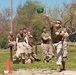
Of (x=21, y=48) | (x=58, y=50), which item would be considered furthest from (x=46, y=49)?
(x=58, y=50)

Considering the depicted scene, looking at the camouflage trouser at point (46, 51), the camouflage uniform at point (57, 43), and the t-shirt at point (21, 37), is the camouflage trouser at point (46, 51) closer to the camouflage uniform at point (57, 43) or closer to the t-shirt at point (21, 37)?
the t-shirt at point (21, 37)

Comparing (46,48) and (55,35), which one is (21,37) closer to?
(46,48)

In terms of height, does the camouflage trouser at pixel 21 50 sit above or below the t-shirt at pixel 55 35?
below

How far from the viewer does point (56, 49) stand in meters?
11.7

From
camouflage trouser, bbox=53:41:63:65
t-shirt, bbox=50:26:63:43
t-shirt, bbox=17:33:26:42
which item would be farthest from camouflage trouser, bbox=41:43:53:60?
t-shirt, bbox=50:26:63:43

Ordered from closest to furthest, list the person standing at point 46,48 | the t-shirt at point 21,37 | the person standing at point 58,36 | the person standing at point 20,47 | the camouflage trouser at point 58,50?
the person standing at point 58,36
the camouflage trouser at point 58,50
the t-shirt at point 21,37
the person standing at point 20,47
the person standing at point 46,48

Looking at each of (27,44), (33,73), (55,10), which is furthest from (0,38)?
(33,73)

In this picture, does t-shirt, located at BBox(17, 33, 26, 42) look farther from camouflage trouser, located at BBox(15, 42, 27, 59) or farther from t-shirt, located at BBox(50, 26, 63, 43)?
t-shirt, located at BBox(50, 26, 63, 43)

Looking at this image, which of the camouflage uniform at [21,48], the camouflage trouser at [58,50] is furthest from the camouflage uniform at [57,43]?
the camouflage uniform at [21,48]

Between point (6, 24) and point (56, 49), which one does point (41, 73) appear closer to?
point (56, 49)

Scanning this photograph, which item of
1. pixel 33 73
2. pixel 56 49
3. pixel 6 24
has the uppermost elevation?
pixel 6 24

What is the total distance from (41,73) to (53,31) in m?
1.55

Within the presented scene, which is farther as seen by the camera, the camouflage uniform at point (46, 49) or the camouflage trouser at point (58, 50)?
the camouflage uniform at point (46, 49)

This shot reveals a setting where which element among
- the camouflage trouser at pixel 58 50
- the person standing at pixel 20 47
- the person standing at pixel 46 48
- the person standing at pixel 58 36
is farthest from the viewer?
the person standing at pixel 46 48
